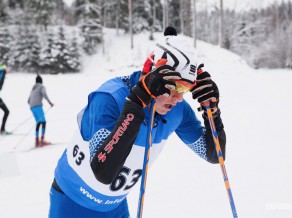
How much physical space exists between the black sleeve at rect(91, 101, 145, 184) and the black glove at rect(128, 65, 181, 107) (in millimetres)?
65

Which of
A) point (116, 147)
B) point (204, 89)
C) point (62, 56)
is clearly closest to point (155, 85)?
point (116, 147)

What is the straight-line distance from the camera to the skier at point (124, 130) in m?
1.51

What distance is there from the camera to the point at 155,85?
1.53 meters

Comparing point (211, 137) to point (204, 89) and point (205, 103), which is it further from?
point (204, 89)

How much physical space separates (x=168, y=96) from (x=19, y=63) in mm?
24566

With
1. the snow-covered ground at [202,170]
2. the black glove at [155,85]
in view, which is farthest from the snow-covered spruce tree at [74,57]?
the black glove at [155,85]

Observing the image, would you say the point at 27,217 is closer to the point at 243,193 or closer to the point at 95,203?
the point at 95,203

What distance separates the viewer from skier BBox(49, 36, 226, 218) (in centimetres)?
151

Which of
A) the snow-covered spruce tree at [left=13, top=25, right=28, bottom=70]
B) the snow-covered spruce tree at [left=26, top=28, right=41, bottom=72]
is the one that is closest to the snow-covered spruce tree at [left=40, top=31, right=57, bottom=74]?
the snow-covered spruce tree at [left=26, top=28, right=41, bottom=72]

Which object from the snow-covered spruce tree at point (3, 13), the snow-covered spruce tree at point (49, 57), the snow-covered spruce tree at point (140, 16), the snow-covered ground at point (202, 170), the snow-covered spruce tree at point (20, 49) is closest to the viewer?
the snow-covered ground at point (202, 170)

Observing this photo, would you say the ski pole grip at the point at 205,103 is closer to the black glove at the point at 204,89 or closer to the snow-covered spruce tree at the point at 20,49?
the black glove at the point at 204,89

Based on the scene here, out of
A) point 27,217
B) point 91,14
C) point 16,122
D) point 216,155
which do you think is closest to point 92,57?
point 91,14

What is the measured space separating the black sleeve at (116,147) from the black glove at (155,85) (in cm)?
7

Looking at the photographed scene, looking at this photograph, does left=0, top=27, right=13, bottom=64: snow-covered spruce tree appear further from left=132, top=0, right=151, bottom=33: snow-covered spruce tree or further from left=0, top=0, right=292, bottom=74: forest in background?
left=132, top=0, right=151, bottom=33: snow-covered spruce tree
